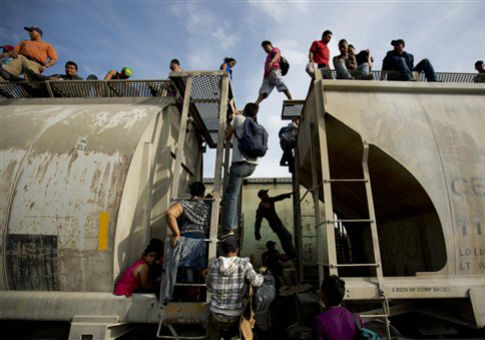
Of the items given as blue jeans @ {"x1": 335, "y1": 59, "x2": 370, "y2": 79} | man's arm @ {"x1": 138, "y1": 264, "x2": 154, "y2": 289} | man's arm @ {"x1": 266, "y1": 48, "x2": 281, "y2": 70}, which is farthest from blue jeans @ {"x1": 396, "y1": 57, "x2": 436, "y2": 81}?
man's arm @ {"x1": 138, "y1": 264, "x2": 154, "y2": 289}

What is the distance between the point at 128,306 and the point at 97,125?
295cm

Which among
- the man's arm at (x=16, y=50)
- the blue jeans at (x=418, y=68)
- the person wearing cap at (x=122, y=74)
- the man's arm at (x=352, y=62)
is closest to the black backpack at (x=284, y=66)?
the man's arm at (x=352, y=62)

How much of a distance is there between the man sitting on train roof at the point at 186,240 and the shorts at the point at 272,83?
11.3ft

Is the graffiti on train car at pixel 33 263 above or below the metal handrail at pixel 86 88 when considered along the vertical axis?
below

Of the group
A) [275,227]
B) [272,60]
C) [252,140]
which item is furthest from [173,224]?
[272,60]

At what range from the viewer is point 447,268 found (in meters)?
3.61

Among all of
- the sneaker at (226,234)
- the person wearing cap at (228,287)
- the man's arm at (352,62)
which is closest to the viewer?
the person wearing cap at (228,287)

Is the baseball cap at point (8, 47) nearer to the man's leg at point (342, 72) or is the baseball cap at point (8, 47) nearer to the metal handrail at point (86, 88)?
the metal handrail at point (86, 88)

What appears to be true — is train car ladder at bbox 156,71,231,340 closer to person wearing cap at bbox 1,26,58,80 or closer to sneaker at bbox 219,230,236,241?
sneaker at bbox 219,230,236,241

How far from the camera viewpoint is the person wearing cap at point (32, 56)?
5664mm

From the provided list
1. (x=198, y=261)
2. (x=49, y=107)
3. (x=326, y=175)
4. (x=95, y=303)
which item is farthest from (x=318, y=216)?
(x=49, y=107)

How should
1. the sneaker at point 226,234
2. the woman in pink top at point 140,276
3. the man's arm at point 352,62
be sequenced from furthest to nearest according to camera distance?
the man's arm at point 352,62, the sneaker at point 226,234, the woman in pink top at point 140,276

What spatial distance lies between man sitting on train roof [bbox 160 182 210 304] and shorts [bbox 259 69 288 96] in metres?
3.45

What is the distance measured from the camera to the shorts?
620cm
